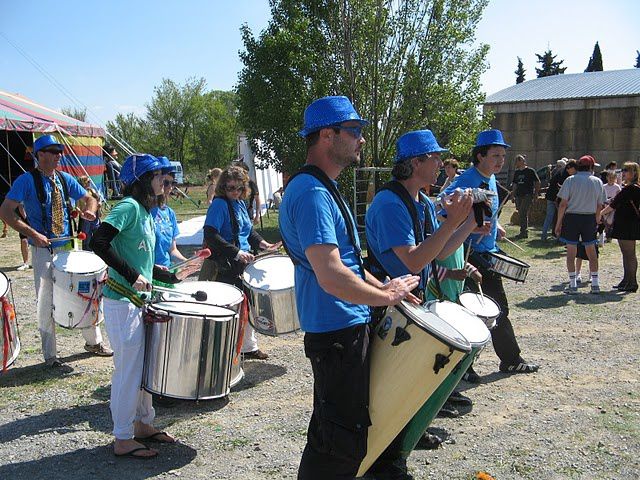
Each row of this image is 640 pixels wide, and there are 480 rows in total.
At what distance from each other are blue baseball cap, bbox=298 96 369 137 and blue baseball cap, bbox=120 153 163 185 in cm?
156

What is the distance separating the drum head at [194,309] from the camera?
13.0 ft

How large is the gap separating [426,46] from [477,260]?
10.9 metres

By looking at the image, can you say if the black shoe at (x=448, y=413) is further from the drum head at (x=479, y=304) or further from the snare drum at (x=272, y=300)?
the snare drum at (x=272, y=300)

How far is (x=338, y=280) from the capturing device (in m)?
2.57

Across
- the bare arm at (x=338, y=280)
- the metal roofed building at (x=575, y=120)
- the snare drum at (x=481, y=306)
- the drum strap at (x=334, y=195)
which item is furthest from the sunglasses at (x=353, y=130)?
the metal roofed building at (x=575, y=120)

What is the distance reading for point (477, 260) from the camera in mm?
5434

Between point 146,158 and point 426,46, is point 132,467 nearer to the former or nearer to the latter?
point 146,158

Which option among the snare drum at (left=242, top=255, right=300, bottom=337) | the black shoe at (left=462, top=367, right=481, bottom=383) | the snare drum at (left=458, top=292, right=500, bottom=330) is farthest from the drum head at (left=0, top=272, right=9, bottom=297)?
the black shoe at (left=462, top=367, right=481, bottom=383)

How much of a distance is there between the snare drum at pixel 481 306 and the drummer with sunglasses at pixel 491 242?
0.40 meters

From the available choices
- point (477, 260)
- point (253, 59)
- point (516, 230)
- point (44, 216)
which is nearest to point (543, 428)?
point (477, 260)

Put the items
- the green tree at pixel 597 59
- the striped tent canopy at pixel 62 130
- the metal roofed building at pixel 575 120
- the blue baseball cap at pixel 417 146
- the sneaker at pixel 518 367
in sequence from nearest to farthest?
the blue baseball cap at pixel 417 146
the sneaker at pixel 518 367
the striped tent canopy at pixel 62 130
the metal roofed building at pixel 575 120
the green tree at pixel 597 59

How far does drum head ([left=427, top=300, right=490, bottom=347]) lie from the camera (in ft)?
11.9

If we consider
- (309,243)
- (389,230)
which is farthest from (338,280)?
(389,230)

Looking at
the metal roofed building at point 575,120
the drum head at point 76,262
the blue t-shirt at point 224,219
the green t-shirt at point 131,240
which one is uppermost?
the metal roofed building at point 575,120
